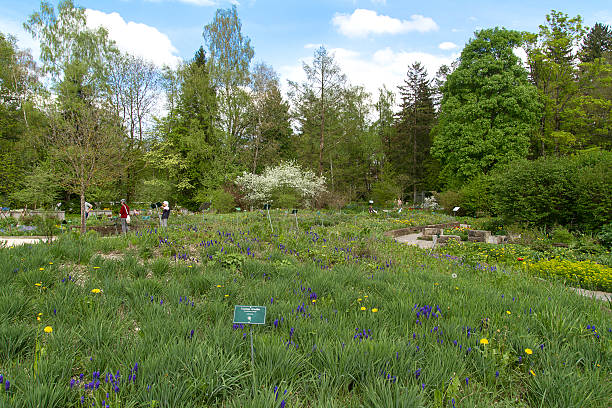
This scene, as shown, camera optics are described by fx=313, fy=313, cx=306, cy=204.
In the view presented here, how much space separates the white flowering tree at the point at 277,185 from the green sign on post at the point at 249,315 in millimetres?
18220

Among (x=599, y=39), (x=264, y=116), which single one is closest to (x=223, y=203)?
(x=264, y=116)

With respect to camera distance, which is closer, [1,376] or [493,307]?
[1,376]

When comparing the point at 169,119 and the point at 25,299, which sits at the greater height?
the point at 169,119

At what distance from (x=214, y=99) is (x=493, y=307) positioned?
2803 centimetres

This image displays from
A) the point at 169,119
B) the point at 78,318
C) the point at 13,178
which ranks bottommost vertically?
the point at 78,318

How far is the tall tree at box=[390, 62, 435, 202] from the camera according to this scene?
3338cm

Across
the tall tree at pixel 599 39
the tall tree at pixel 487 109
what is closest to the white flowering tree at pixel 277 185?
the tall tree at pixel 487 109

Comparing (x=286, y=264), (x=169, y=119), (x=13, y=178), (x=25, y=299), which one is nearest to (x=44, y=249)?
(x=25, y=299)

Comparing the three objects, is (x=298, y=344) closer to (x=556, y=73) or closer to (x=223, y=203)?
(x=223, y=203)

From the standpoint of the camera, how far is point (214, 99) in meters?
27.3

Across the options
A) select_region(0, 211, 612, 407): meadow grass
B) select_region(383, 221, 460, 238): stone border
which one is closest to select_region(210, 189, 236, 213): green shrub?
select_region(383, 221, 460, 238): stone border

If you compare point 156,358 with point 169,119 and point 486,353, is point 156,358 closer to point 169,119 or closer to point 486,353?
point 486,353

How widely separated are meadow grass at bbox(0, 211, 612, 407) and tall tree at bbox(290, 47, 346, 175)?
21.0m

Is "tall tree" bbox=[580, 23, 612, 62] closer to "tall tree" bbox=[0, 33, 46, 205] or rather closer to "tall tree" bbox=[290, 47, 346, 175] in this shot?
"tall tree" bbox=[290, 47, 346, 175]
